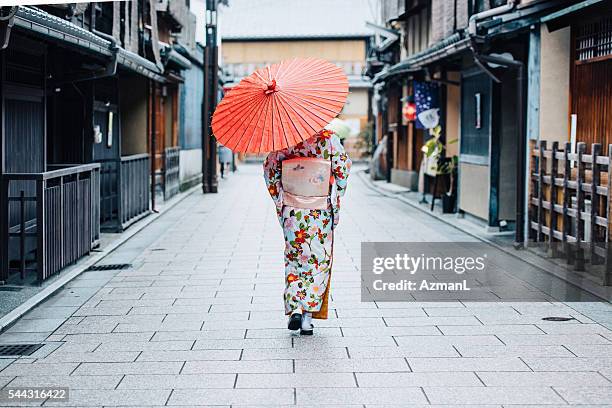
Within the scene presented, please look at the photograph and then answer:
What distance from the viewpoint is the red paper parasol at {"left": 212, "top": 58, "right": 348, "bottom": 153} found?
8.35 metres

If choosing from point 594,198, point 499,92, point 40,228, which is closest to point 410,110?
point 499,92

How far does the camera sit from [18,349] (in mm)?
8367

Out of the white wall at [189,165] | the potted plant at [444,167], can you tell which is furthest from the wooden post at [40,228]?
the white wall at [189,165]

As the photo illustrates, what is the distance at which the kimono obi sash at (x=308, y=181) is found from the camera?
872 centimetres

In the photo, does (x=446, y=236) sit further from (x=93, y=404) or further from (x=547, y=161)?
(x=93, y=404)

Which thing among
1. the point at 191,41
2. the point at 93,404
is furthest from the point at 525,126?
the point at 191,41

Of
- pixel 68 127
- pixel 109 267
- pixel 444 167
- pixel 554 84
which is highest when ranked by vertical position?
pixel 554 84

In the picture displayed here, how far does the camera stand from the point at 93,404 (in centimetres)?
653

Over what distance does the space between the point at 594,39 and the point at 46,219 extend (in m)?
8.13

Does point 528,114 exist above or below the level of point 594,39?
below

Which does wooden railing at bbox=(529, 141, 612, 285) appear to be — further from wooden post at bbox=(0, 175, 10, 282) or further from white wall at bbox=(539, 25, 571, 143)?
wooden post at bbox=(0, 175, 10, 282)

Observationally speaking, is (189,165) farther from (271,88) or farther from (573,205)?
(271,88)

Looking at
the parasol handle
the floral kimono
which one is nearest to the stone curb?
the floral kimono
